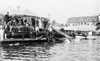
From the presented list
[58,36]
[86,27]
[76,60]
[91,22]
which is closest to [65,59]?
[76,60]

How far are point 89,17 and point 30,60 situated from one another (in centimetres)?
9822

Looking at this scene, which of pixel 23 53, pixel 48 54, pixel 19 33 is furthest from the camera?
pixel 19 33

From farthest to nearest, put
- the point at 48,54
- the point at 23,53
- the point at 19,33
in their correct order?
1. the point at 19,33
2. the point at 23,53
3. the point at 48,54

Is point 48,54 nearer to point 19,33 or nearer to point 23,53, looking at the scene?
point 23,53

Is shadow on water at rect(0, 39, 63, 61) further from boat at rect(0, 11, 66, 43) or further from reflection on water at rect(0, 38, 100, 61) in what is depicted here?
boat at rect(0, 11, 66, 43)

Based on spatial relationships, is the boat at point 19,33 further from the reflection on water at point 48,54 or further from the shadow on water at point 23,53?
the reflection on water at point 48,54

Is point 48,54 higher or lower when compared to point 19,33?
lower

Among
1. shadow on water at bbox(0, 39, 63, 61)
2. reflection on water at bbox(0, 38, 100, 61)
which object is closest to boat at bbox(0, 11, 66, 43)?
shadow on water at bbox(0, 39, 63, 61)

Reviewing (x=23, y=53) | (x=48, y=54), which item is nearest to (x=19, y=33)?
(x=23, y=53)

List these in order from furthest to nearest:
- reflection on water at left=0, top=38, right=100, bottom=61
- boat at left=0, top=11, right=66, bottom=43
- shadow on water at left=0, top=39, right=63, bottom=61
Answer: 1. boat at left=0, top=11, right=66, bottom=43
2. shadow on water at left=0, top=39, right=63, bottom=61
3. reflection on water at left=0, top=38, right=100, bottom=61

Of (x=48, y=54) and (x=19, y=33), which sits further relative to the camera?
(x=19, y=33)

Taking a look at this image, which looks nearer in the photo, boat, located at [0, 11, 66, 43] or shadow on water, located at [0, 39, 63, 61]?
shadow on water, located at [0, 39, 63, 61]

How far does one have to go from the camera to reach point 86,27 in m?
88.2

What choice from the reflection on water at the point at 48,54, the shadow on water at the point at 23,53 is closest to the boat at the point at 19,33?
the shadow on water at the point at 23,53
